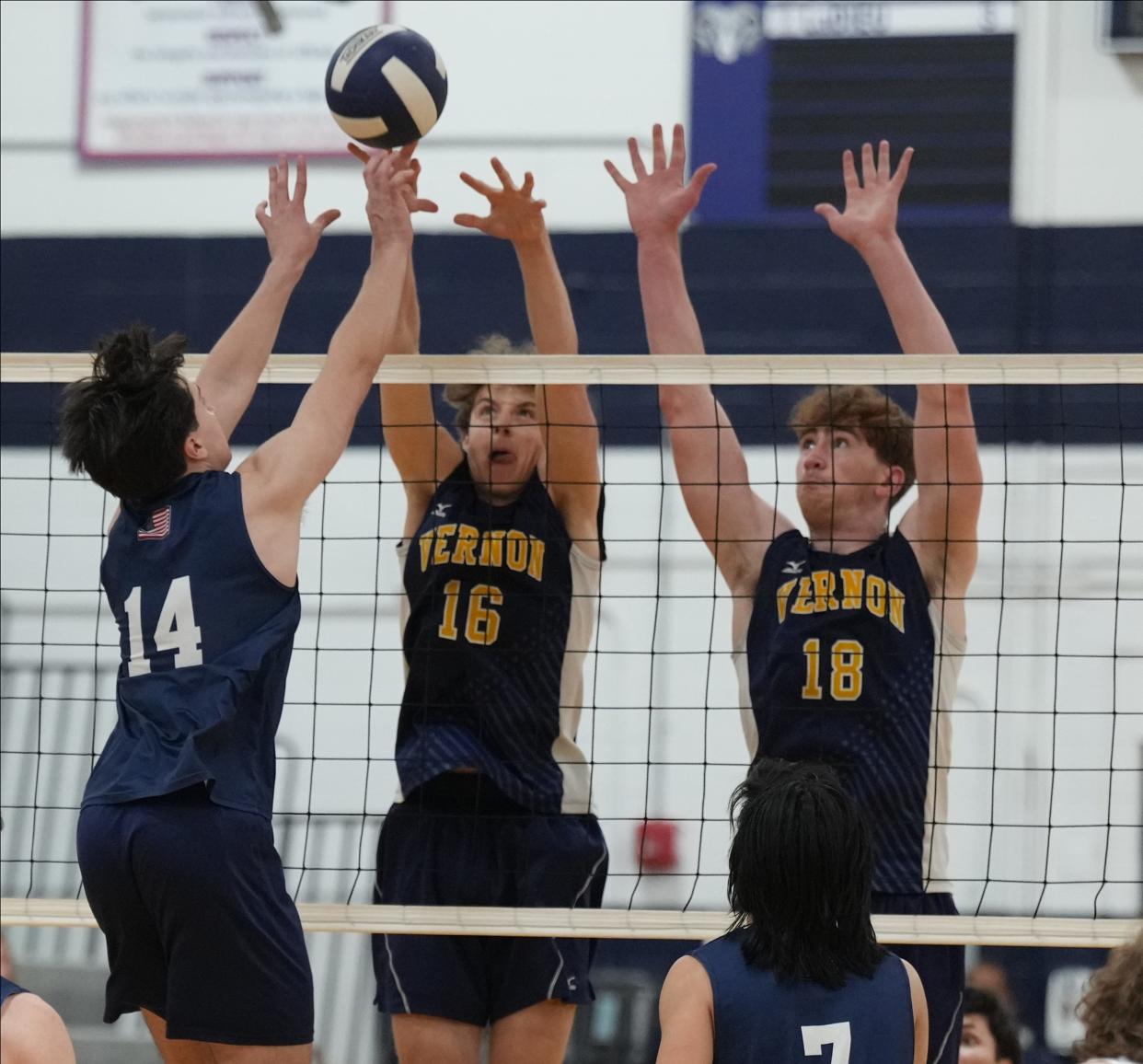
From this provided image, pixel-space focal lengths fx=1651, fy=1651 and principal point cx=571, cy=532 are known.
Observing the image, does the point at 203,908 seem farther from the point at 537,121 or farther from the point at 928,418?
the point at 537,121

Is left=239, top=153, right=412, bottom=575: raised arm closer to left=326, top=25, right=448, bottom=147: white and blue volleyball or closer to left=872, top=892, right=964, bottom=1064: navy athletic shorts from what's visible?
left=326, top=25, right=448, bottom=147: white and blue volleyball

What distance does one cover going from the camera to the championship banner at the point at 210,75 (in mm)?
7547

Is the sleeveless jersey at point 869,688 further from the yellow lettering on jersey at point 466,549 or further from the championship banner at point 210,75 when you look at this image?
the championship banner at point 210,75

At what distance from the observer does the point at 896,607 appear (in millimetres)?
3904

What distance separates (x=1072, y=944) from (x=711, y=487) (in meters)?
1.38

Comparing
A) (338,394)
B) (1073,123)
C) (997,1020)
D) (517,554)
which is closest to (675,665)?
(997,1020)

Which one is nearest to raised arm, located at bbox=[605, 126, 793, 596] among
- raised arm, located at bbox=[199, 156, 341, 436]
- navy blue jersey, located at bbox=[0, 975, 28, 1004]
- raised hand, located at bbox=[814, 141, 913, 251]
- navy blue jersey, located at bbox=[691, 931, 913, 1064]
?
raised hand, located at bbox=[814, 141, 913, 251]

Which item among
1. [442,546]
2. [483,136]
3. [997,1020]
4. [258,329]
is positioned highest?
[483,136]

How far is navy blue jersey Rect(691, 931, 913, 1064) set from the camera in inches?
97.8

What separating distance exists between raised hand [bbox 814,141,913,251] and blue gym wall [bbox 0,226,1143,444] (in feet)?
9.23

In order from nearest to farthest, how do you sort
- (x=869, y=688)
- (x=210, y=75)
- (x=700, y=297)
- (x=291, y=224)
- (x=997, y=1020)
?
(x=291, y=224) → (x=869, y=688) → (x=997, y=1020) → (x=700, y=297) → (x=210, y=75)

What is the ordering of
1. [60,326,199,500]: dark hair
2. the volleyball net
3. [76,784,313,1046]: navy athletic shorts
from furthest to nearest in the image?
the volleyball net, [60,326,199,500]: dark hair, [76,784,313,1046]: navy athletic shorts

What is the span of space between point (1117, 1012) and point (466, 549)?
1.88 meters

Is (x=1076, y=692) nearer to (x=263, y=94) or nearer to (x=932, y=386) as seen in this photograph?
(x=932, y=386)
